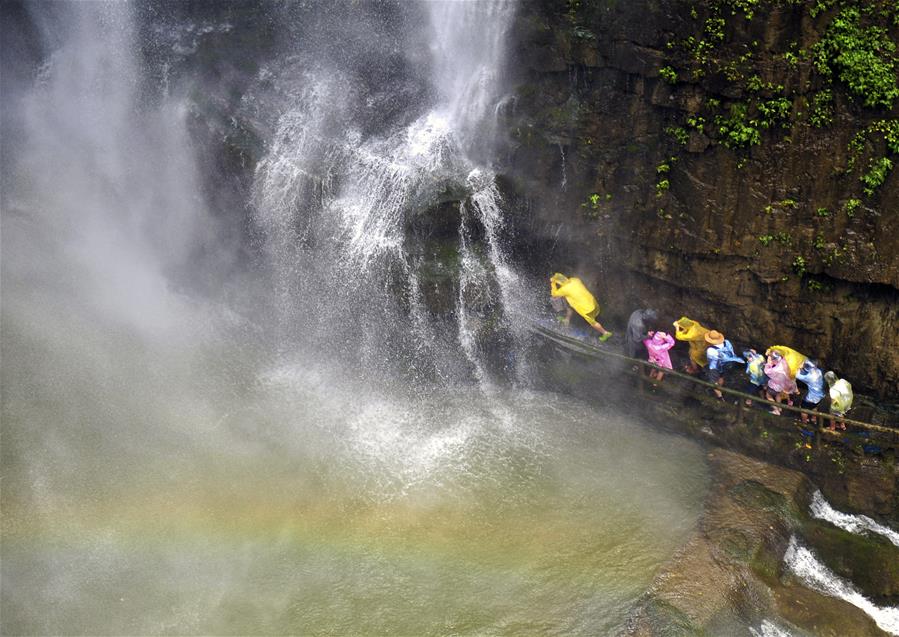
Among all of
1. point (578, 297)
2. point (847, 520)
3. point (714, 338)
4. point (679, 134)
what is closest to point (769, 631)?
point (847, 520)

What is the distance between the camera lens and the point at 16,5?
63.0ft

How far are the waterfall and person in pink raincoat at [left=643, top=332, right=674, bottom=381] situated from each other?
7.92 ft

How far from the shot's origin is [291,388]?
13.8 m

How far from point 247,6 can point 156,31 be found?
97.6 inches

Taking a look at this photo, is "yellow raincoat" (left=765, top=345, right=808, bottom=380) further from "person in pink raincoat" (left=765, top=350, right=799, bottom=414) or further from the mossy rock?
the mossy rock

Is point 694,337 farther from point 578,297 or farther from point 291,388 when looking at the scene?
point 291,388

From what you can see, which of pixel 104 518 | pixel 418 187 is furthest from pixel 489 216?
pixel 104 518

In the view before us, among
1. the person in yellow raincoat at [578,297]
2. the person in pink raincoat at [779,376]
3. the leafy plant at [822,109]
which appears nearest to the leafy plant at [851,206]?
the leafy plant at [822,109]

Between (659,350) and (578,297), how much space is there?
168 cm

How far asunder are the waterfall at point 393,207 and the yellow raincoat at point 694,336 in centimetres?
289

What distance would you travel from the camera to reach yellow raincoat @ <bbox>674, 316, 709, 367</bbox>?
12.2 metres

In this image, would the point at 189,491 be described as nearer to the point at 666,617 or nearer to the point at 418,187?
the point at 418,187

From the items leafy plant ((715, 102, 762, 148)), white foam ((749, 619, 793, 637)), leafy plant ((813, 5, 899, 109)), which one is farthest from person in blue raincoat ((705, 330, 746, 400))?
leafy plant ((813, 5, 899, 109))

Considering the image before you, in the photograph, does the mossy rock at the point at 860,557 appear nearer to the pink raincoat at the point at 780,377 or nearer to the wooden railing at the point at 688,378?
the wooden railing at the point at 688,378
